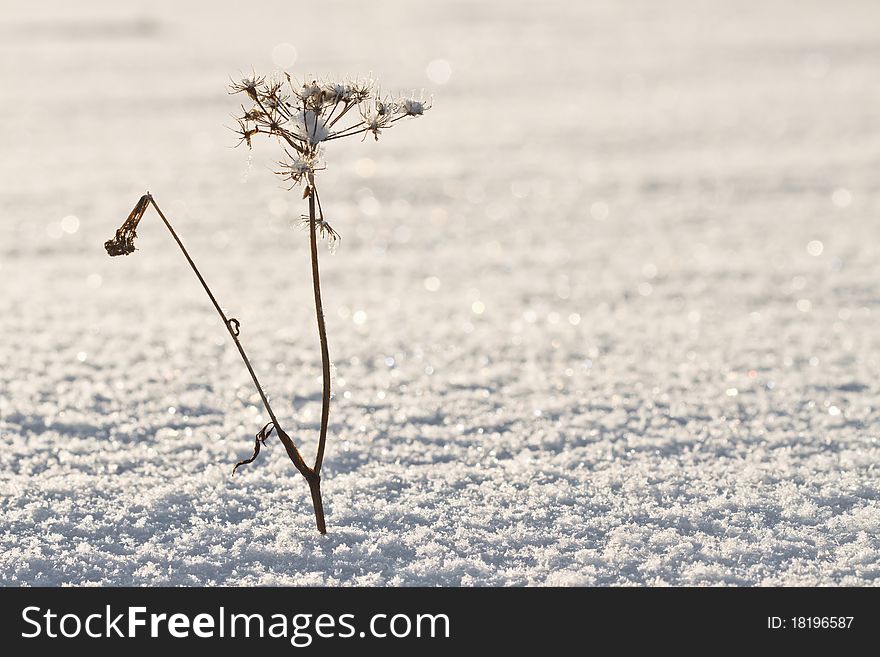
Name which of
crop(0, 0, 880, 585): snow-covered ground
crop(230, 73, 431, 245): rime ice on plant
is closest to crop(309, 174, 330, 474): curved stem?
crop(230, 73, 431, 245): rime ice on plant

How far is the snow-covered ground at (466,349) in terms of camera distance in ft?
9.45

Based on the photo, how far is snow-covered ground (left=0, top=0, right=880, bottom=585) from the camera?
2.88 metres

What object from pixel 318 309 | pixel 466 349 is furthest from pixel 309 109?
pixel 466 349

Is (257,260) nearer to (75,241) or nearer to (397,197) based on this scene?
(75,241)

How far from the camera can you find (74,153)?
29.8ft

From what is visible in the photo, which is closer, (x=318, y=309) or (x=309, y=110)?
(x=309, y=110)

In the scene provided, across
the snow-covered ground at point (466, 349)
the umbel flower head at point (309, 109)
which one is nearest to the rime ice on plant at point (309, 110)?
the umbel flower head at point (309, 109)

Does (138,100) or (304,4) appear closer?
(138,100)

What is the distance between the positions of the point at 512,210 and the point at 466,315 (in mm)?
2419

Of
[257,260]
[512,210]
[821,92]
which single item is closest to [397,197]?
[512,210]

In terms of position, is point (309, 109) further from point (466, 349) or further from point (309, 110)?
point (466, 349)

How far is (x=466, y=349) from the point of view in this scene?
15.2 feet

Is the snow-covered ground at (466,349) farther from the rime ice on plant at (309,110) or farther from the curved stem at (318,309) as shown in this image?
the rime ice on plant at (309,110)

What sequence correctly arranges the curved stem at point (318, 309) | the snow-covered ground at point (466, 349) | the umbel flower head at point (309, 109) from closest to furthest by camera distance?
the umbel flower head at point (309, 109) < the curved stem at point (318, 309) < the snow-covered ground at point (466, 349)
